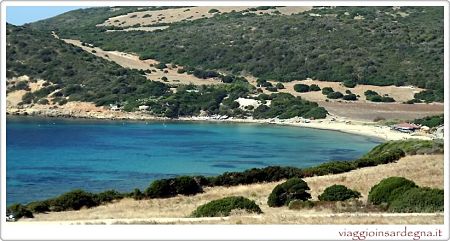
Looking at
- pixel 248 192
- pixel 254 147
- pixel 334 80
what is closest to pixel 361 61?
pixel 334 80

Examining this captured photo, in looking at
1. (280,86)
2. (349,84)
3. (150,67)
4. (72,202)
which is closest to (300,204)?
(72,202)

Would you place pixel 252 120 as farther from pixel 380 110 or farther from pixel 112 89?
pixel 112 89

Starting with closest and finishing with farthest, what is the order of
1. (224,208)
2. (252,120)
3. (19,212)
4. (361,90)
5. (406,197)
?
1. (406,197)
2. (224,208)
3. (19,212)
4. (252,120)
5. (361,90)

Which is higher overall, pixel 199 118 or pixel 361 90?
pixel 361 90

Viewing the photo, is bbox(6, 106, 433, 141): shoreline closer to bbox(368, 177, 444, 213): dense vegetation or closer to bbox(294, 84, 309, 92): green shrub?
bbox(294, 84, 309, 92): green shrub

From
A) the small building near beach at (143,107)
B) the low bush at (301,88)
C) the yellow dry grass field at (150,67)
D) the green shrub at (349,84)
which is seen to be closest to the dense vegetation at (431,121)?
the green shrub at (349,84)

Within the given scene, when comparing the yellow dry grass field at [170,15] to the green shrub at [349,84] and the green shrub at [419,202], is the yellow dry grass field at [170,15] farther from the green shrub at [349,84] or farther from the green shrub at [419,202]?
the green shrub at [419,202]
